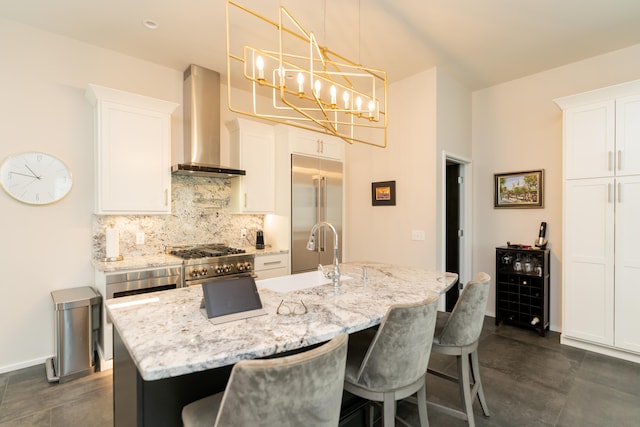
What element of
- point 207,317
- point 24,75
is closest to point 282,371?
point 207,317

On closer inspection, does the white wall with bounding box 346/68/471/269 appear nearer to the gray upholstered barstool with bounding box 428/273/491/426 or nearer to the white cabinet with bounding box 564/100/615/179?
the white cabinet with bounding box 564/100/615/179

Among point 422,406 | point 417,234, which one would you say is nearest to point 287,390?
point 422,406

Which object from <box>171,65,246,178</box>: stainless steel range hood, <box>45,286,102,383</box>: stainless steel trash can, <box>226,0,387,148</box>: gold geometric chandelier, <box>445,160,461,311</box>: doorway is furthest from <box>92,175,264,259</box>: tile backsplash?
<box>445,160,461,311</box>: doorway

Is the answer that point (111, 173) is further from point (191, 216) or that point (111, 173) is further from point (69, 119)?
point (191, 216)

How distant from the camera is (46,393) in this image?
94.5 inches

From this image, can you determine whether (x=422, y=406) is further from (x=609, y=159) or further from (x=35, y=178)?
(x=35, y=178)

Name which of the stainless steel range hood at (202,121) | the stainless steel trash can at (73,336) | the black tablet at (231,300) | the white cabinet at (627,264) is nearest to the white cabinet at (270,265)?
the stainless steel range hood at (202,121)

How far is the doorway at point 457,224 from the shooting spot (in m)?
4.41

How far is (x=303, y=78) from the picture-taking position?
1997mm

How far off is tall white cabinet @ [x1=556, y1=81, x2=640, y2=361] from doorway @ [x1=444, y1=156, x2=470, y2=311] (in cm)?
125

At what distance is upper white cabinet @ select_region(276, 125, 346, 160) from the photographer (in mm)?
3947

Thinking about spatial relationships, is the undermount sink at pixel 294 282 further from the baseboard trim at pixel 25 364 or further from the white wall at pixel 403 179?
the baseboard trim at pixel 25 364

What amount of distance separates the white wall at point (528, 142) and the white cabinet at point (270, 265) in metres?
2.68

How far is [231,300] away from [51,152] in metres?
2.78
